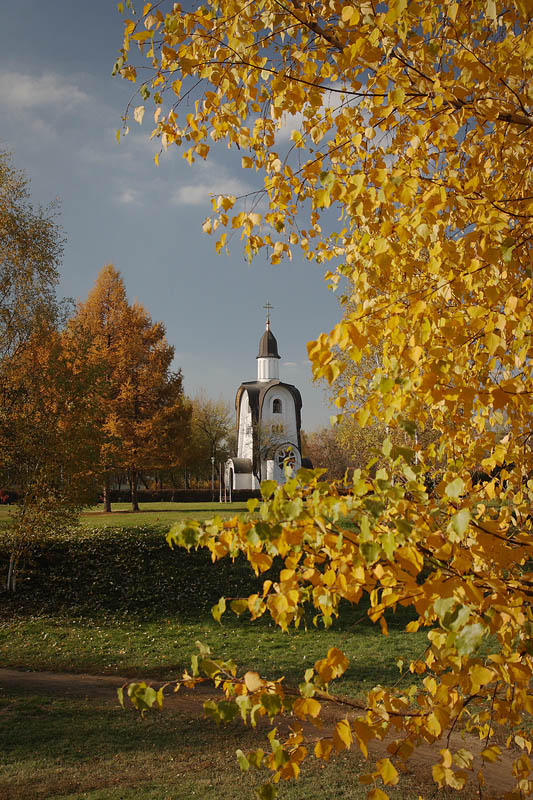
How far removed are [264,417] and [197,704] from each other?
30.1 meters

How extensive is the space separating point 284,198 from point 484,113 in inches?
44.3

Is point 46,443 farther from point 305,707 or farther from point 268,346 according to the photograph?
point 268,346

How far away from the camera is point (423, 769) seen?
5.05 meters

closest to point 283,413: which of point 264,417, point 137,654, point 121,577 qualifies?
point 264,417

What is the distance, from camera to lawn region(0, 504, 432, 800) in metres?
4.72

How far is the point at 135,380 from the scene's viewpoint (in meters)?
21.8

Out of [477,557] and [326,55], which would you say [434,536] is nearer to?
[477,557]

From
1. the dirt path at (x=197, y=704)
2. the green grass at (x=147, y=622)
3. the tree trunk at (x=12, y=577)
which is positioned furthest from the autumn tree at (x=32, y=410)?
the dirt path at (x=197, y=704)

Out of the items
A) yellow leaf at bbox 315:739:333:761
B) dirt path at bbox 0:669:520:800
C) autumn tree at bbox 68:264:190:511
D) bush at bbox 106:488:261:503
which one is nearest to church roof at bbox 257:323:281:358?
bush at bbox 106:488:261:503

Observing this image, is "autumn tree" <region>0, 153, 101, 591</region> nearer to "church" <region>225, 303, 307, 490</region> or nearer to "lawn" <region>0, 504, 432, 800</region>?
"lawn" <region>0, 504, 432, 800</region>

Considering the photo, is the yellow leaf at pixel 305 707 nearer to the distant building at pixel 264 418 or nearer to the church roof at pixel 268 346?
the distant building at pixel 264 418

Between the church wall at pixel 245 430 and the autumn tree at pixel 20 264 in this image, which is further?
the church wall at pixel 245 430

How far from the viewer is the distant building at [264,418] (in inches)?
1346

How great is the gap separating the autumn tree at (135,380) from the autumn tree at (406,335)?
17.8 m
